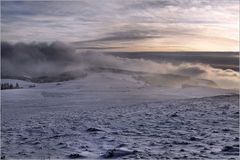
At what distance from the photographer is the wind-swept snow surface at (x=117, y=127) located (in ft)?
26.7

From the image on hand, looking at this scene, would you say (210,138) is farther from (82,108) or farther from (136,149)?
(82,108)

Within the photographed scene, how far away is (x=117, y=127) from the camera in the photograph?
34.3ft

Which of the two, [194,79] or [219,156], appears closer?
[219,156]

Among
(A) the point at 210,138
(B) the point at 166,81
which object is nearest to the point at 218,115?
(A) the point at 210,138

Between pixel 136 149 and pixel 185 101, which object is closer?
pixel 136 149

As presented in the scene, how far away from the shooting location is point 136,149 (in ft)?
26.7

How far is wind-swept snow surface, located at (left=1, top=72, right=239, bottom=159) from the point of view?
→ 320 inches

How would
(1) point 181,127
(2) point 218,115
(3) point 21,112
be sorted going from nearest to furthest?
(1) point 181,127
(2) point 218,115
(3) point 21,112

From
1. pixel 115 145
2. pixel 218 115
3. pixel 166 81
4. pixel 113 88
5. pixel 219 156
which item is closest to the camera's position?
pixel 219 156

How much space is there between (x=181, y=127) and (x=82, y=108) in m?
4.77

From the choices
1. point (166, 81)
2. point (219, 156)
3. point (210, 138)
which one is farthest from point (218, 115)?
point (166, 81)

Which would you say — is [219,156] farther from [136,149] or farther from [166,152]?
[136,149]

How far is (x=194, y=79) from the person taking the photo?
86.7 feet

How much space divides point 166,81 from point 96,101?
1067cm
